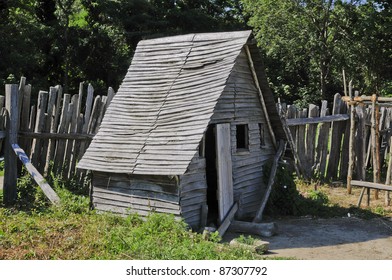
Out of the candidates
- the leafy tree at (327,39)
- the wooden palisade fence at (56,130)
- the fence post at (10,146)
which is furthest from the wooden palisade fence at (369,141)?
the leafy tree at (327,39)

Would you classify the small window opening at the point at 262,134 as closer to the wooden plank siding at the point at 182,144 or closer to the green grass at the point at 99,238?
the wooden plank siding at the point at 182,144

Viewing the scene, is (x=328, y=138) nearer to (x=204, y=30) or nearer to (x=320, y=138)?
(x=320, y=138)

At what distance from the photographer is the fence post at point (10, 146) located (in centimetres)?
1179

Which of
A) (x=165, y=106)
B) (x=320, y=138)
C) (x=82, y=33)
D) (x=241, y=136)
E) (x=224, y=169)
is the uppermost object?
(x=82, y=33)

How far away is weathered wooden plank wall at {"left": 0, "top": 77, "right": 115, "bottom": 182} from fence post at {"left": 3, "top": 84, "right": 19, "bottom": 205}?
2.21ft

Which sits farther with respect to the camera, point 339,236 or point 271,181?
point 271,181

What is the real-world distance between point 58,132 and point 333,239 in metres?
6.54

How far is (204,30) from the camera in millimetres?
29672

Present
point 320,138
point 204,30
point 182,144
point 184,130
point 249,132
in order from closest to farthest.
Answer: point 182,144 < point 184,130 < point 249,132 < point 320,138 < point 204,30

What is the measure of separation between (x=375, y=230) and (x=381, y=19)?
58.6 ft

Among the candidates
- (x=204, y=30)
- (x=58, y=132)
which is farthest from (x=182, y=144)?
(x=204, y=30)

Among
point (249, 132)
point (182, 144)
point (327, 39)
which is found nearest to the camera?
point (182, 144)

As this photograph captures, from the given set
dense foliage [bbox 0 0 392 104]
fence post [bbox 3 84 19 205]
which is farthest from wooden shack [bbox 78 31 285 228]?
dense foliage [bbox 0 0 392 104]
